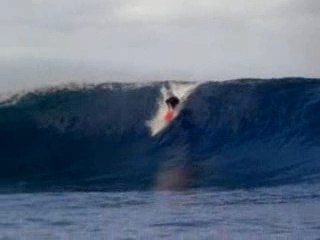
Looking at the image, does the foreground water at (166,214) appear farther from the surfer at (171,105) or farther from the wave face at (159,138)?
the surfer at (171,105)

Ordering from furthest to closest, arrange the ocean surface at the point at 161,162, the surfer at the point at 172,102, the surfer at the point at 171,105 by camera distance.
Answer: the surfer at the point at 172,102, the surfer at the point at 171,105, the ocean surface at the point at 161,162

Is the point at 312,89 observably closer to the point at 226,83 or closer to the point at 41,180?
the point at 226,83

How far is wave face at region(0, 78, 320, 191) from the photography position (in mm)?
19344

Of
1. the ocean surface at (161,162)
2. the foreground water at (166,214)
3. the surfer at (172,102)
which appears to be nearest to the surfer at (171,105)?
the surfer at (172,102)

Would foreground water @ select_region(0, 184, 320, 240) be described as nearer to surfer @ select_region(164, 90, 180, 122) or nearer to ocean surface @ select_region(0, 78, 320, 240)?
ocean surface @ select_region(0, 78, 320, 240)

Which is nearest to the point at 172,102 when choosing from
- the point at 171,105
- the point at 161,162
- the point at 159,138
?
the point at 171,105

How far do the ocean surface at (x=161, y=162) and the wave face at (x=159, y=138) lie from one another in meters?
0.02

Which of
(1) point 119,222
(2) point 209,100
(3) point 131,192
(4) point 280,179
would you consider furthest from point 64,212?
(2) point 209,100

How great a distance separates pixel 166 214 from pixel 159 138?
6.46 meters

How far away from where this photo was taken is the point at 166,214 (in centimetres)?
1521

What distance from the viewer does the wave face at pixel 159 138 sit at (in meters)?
19.3

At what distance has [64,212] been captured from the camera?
15.6 metres

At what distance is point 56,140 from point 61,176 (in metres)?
2.58

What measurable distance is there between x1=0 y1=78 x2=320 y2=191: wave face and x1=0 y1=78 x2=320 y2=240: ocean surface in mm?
21
